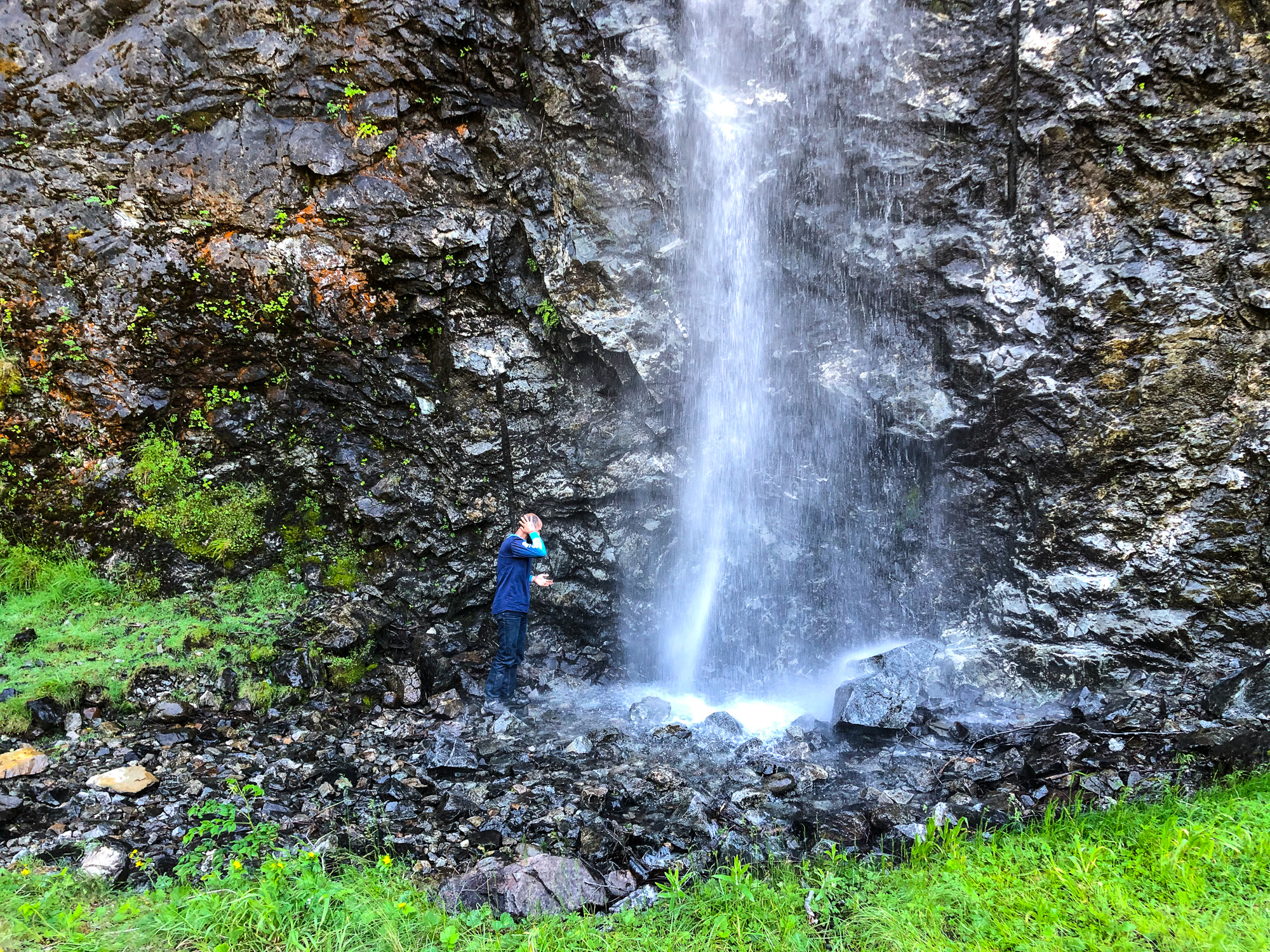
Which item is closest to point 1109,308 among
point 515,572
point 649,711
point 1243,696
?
point 1243,696

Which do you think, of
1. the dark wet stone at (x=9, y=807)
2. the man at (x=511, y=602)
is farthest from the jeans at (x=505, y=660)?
the dark wet stone at (x=9, y=807)

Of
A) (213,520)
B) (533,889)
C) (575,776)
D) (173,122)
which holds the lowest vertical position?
(575,776)

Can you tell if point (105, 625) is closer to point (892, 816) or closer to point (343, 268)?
point (343, 268)

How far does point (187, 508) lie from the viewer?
7.25 meters

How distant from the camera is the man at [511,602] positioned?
718cm

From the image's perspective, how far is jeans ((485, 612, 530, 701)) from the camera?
23.6ft

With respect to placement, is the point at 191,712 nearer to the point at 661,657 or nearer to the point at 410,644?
the point at 410,644

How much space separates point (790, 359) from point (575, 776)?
4844 mm

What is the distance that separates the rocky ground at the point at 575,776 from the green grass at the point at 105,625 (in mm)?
260

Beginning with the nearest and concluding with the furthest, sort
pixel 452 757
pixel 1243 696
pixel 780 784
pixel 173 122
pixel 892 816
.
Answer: pixel 892 816, pixel 780 784, pixel 1243 696, pixel 452 757, pixel 173 122

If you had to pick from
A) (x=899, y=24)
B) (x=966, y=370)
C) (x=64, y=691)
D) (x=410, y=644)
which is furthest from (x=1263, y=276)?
(x=64, y=691)

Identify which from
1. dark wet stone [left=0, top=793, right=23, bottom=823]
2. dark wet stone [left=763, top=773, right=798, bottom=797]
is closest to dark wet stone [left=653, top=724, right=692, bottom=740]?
dark wet stone [left=763, top=773, right=798, bottom=797]

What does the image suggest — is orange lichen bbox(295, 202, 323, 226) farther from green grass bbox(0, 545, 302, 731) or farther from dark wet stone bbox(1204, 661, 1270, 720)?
dark wet stone bbox(1204, 661, 1270, 720)

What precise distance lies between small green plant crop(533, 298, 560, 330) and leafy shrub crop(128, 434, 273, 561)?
12.1 feet
